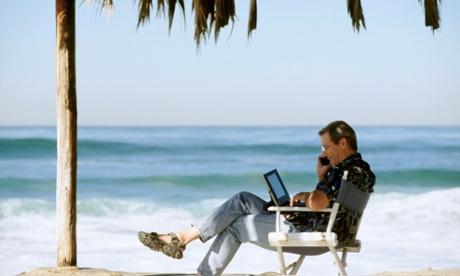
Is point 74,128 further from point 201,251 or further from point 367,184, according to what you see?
point 201,251

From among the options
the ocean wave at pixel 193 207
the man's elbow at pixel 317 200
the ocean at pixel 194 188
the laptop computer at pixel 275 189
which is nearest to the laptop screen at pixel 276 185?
the laptop computer at pixel 275 189

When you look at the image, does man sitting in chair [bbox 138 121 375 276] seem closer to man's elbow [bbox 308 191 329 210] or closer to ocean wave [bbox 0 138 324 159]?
man's elbow [bbox 308 191 329 210]

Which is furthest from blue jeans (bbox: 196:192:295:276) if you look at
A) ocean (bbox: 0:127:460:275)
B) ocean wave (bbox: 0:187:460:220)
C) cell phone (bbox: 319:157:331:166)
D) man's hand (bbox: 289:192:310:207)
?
ocean wave (bbox: 0:187:460:220)

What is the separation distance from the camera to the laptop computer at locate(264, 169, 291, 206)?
423 centimetres

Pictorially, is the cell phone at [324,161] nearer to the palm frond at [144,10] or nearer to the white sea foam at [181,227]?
the palm frond at [144,10]

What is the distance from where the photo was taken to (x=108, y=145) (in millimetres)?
22188

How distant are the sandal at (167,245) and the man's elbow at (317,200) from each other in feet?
2.02

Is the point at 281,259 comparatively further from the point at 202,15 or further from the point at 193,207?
the point at 193,207

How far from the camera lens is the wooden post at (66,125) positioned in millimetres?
A: 5426

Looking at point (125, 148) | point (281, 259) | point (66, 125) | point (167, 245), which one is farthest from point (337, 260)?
point (125, 148)

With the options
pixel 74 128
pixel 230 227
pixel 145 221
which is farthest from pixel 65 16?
pixel 145 221

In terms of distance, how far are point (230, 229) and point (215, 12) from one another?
1594mm

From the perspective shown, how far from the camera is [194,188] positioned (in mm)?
16172

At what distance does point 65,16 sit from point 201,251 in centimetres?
391
